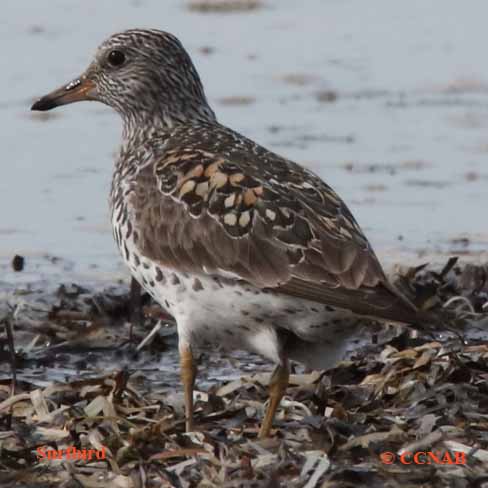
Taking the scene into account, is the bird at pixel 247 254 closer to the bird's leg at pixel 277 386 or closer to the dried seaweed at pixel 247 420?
the bird's leg at pixel 277 386

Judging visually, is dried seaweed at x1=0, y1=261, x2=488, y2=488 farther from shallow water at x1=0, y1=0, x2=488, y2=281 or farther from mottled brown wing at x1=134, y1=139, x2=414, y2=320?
shallow water at x1=0, y1=0, x2=488, y2=281

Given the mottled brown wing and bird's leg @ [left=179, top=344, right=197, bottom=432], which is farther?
bird's leg @ [left=179, top=344, right=197, bottom=432]

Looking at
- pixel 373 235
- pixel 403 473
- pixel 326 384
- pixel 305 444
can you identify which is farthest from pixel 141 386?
pixel 373 235

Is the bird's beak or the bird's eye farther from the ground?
the bird's eye

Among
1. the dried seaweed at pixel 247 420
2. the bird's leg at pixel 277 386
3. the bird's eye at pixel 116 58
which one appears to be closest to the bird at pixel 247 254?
the bird's leg at pixel 277 386

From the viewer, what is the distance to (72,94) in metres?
7.82

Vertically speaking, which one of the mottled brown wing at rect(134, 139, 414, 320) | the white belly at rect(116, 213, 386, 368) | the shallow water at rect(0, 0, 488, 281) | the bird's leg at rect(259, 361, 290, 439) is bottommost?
the shallow water at rect(0, 0, 488, 281)

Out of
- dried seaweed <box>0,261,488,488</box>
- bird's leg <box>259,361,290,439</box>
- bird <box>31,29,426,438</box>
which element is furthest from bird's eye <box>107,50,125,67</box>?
bird's leg <box>259,361,290,439</box>

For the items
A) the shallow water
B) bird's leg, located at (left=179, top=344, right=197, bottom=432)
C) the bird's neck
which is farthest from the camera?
the shallow water

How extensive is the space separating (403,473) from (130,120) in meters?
2.36

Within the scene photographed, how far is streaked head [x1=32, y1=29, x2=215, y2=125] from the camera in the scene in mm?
7453

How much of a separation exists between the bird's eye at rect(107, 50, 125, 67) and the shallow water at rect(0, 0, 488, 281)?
211cm

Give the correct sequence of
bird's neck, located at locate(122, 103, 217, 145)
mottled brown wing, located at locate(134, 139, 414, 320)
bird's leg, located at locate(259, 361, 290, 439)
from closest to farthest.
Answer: mottled brown wing, located at locate(134, 139, 414, 320) < bird's leg, located at locate(259, 361, 290, 439) < bird's neck, located at locate(122, 103, 217, 145)

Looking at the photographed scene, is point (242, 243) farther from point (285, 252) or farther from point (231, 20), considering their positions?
point (231, 20)
